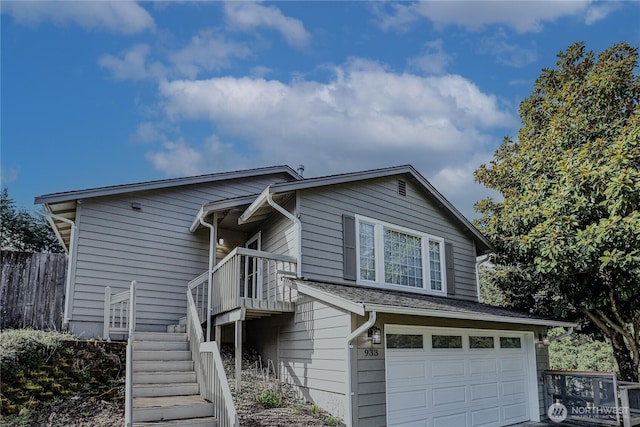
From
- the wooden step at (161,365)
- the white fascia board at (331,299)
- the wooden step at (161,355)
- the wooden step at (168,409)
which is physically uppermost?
the white fascia board at (331,299)

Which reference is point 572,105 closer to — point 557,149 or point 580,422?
point 557,149

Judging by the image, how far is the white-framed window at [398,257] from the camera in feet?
30.7

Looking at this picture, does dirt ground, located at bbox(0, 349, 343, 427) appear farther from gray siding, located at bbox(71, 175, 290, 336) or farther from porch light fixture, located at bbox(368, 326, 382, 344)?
gray siding, located at bbox(71, 175, 290, 336)

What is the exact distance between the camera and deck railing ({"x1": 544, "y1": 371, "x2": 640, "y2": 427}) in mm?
8672

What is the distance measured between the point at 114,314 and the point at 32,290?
2.89 metres

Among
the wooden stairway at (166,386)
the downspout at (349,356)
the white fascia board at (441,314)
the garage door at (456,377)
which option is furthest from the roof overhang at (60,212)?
the garage door at (456,377)

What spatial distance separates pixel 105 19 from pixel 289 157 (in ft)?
51.0

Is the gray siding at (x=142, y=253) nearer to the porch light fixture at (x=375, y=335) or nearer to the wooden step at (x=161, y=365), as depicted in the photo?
the wooden step at (x=161, y=365)

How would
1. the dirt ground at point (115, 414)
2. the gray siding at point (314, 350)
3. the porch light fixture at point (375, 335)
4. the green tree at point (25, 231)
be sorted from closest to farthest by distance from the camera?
the dirt ground at point (115, 414), the gray siding at point (314, 350), the porch light fixture at point (375, 335), the green tree at point (25, 231)

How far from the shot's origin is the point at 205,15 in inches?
400

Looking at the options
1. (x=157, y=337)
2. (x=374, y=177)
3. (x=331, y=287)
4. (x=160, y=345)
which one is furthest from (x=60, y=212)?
(x=374, y=177)

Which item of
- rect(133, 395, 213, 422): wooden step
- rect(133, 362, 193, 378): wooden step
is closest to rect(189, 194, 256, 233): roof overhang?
rect(133, 362, 193, 378): wooden step

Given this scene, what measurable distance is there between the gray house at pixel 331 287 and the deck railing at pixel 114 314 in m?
0.04

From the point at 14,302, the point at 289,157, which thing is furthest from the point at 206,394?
the point at 289,157
